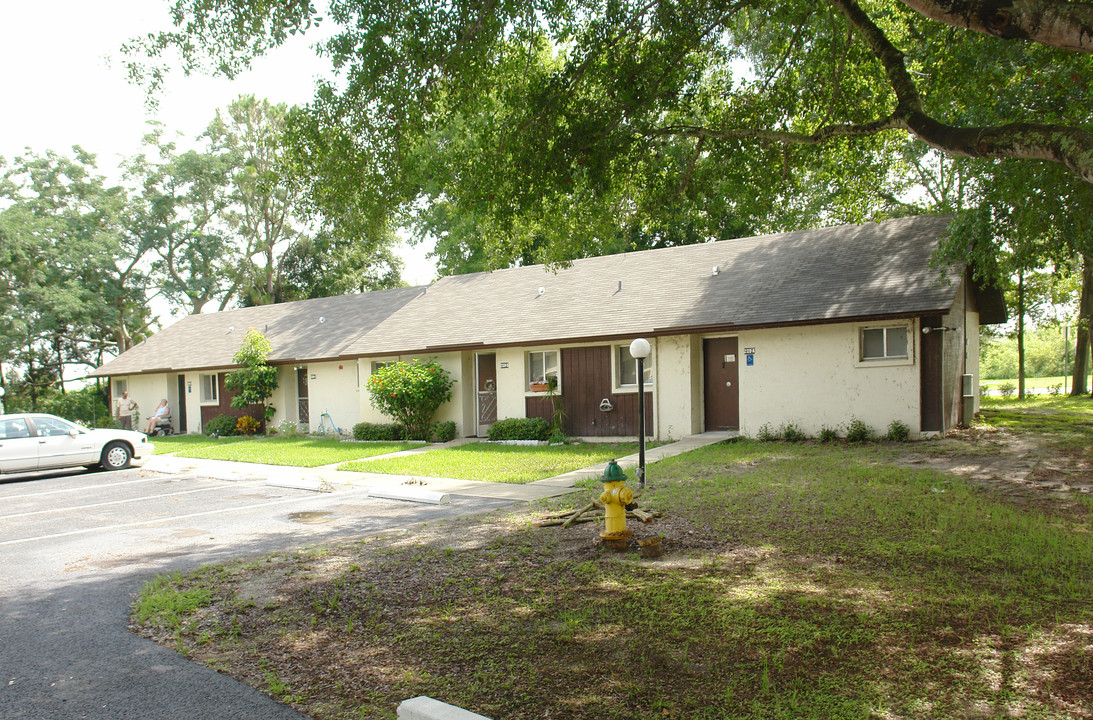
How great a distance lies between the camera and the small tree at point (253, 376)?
84.4 ft

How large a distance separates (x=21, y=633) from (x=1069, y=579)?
26.5 ft

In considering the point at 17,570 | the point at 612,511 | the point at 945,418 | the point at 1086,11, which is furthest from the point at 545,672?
the point at 945,418

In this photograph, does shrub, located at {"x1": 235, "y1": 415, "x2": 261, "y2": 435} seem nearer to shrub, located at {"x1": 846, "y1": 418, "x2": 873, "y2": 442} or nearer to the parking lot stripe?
the parking lot stripe

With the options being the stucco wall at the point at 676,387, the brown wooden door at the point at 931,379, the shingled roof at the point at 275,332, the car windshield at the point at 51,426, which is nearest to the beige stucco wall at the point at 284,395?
the shingled roof at the point at 275,332

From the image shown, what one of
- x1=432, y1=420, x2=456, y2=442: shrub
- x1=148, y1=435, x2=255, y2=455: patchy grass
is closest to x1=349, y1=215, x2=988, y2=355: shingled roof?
x1=432, y1=420, x2=456, y2=442: shrub

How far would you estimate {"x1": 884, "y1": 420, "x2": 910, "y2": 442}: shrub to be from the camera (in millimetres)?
15094

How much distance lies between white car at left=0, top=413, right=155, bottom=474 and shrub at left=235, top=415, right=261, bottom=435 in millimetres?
8662

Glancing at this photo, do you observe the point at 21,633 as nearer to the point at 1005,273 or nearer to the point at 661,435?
the point at 661,435

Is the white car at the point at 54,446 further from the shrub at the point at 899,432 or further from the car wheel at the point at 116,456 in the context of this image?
the shrub at the point at 899,432

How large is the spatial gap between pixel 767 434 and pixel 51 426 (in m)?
16.2

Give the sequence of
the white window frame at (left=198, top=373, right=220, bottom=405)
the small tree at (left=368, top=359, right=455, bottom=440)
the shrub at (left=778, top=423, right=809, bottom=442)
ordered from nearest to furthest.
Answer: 1. the shrub at (left=778, top=423, right=809, bottom=442)
2. the small tree at (left=368, top=359, right=455, bottom=440)
3. the white window frame at (left=198, top=373, right=220, bottom=405)

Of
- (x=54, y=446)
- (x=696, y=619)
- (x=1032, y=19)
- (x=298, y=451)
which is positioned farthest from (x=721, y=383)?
(x=54, y=446)

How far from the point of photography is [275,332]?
29016mm

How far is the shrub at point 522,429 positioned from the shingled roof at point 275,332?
6.92 m
